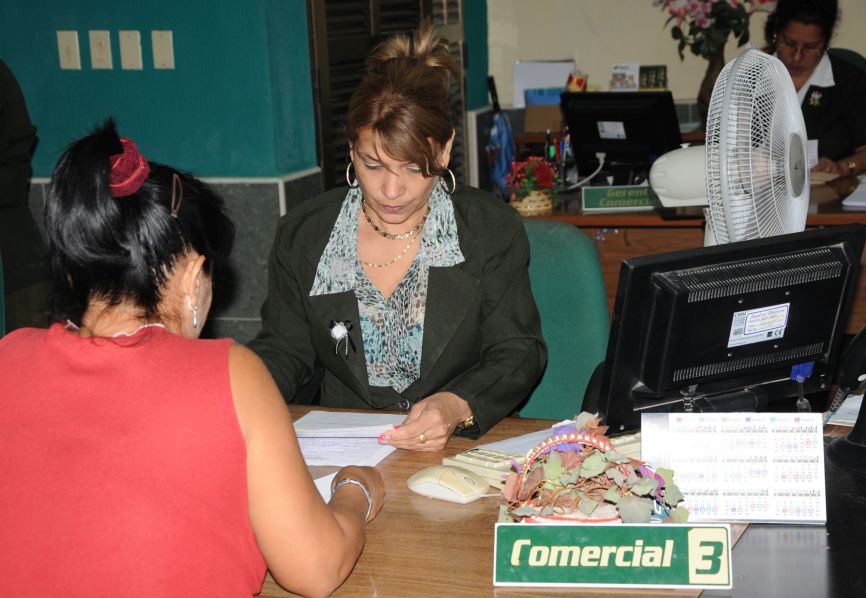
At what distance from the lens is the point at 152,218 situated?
3.76 ft

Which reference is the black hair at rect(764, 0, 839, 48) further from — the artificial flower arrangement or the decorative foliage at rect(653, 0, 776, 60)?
the artificial flower arrangement

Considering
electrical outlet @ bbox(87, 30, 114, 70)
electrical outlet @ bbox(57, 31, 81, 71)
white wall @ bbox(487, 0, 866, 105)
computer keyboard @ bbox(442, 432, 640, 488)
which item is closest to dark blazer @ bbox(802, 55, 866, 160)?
white wall @ bbox(487, 0, 866, 105)

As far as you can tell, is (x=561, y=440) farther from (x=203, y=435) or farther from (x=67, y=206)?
(x=67, y=206)

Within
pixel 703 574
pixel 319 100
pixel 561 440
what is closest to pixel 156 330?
pixel 561 440

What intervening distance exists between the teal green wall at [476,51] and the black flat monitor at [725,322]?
172 inches

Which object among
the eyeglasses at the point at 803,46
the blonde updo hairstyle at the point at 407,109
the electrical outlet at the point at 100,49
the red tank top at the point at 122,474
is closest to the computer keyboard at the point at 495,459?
the red tank top at the point at 122,474

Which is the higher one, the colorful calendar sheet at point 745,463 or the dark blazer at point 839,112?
the dark blazer at point 839,112

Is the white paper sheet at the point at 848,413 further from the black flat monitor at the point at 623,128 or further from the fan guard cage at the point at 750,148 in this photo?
the black flat monitor at the point at 623,128

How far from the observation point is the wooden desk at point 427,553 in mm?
1237

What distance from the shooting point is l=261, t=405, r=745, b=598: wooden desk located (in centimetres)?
124

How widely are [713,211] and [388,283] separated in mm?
669

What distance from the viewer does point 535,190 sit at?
3.51 metres

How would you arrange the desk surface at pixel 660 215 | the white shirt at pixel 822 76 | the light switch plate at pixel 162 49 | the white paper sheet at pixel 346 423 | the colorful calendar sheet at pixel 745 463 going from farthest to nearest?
the white shirt at pixel 822 76
the light switch plate at pixel 162 49
the desk surface at pixel 660 215
the white paper sheet at pixel 346 423
the colorful calendar sheet at pixel 745 463

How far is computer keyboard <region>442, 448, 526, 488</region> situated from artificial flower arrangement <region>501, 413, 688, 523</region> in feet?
0.60
